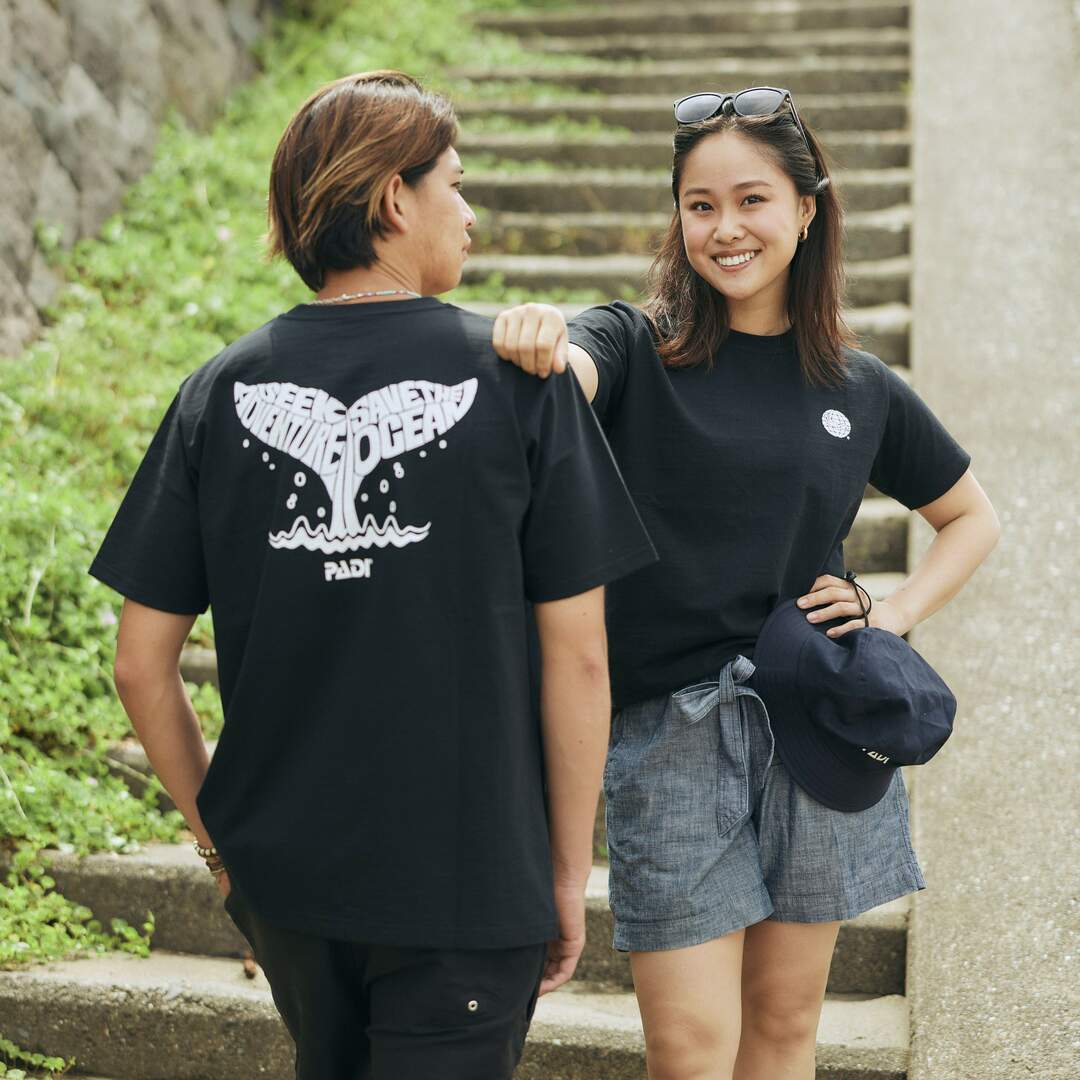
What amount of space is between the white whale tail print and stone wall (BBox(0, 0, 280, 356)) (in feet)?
9.54

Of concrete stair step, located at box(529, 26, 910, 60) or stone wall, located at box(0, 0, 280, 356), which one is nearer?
stone wall, located at box(0, 0, 280, 356)

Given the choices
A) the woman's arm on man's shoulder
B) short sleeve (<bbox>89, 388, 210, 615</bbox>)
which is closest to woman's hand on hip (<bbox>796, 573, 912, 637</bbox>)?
the woman's arm on man's shoulder

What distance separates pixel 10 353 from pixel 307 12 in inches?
120

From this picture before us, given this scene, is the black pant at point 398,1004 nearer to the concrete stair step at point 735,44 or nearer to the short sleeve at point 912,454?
the short sleeve at point 912,454

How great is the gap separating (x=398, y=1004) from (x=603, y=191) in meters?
4.25

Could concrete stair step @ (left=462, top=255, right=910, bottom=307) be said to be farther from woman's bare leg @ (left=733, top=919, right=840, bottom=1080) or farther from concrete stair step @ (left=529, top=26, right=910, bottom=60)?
woman's bare leg @ (left=733, top=919, right=840, bottom=1080)

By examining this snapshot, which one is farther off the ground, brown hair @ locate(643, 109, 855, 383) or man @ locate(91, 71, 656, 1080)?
brown hair @ locate(643, 109, 855, 383)

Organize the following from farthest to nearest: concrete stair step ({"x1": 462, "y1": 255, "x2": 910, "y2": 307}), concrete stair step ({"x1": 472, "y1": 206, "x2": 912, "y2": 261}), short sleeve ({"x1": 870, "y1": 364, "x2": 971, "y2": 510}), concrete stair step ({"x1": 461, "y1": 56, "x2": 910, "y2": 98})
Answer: concrete stair step ({"x1": 461, "y1": 56, "x2": 910, "y2": 98}) < concrete stair step ({"x1": 472, "y1": 206, "x2": 912, "y2": 261}) < concrete stair step ({"x1": 462, "y1": 255, "x2": 910, "y2": 307}) < short sleeve ({"x1": 870, "y1": 364, "x2": 971, "y2": 510})

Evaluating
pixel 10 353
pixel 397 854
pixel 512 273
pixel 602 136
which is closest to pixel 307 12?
pixel 602 136

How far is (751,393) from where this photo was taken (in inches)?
79.6

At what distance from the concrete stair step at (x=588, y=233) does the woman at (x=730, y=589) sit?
115 inches

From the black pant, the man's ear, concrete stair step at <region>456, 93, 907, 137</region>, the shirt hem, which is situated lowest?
the black pant

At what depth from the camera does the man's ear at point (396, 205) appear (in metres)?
1.61

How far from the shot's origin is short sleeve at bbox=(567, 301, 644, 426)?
1942 millimetres
